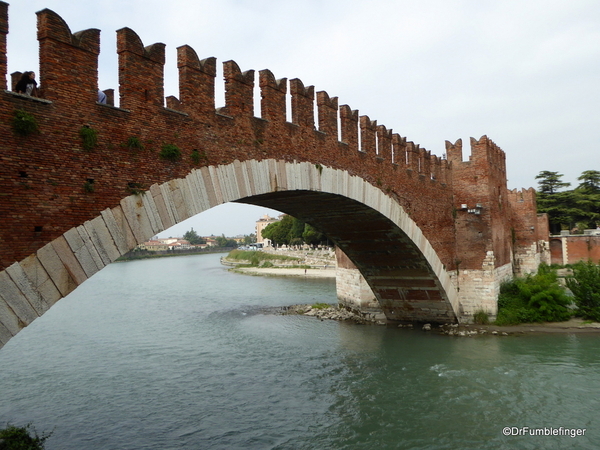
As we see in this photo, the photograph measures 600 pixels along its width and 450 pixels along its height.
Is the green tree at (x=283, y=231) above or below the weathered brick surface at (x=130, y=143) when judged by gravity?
above

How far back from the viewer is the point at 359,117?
1171 cm

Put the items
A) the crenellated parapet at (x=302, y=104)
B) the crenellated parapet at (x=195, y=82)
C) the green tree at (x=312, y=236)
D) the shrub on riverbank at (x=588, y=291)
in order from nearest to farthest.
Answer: the crenellated parapet at (x=195, y=82) → the crenellated parapet at (x=302, y=104) → the shrub on riverbank at (x=588, y=291) → the green tree at (x=312, y=236)

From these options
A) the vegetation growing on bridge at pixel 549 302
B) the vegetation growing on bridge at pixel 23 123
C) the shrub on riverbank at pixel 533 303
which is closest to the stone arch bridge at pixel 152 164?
the vegetation growing on bridge at pixel 23 123

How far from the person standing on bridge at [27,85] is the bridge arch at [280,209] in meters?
1.42

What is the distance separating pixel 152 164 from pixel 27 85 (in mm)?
1569

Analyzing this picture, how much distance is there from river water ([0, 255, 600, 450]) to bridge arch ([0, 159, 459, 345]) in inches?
63.6

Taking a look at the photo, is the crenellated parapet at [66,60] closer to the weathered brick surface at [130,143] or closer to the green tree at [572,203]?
the weathered brick surface at [130,143]

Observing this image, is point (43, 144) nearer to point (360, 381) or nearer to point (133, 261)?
point (360, 381)

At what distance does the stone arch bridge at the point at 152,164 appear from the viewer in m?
4.76

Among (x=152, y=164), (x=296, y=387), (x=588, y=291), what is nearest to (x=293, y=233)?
(x=588, y=291)

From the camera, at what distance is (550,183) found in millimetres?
41938

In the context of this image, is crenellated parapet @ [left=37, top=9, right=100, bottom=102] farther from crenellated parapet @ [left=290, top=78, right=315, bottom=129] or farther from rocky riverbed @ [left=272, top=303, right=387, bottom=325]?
rocky riverbed @ [left=272, top=303, right=387, bottom=325]

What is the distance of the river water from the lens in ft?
27.7

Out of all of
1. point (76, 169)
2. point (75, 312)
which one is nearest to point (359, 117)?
point (76, 169)
